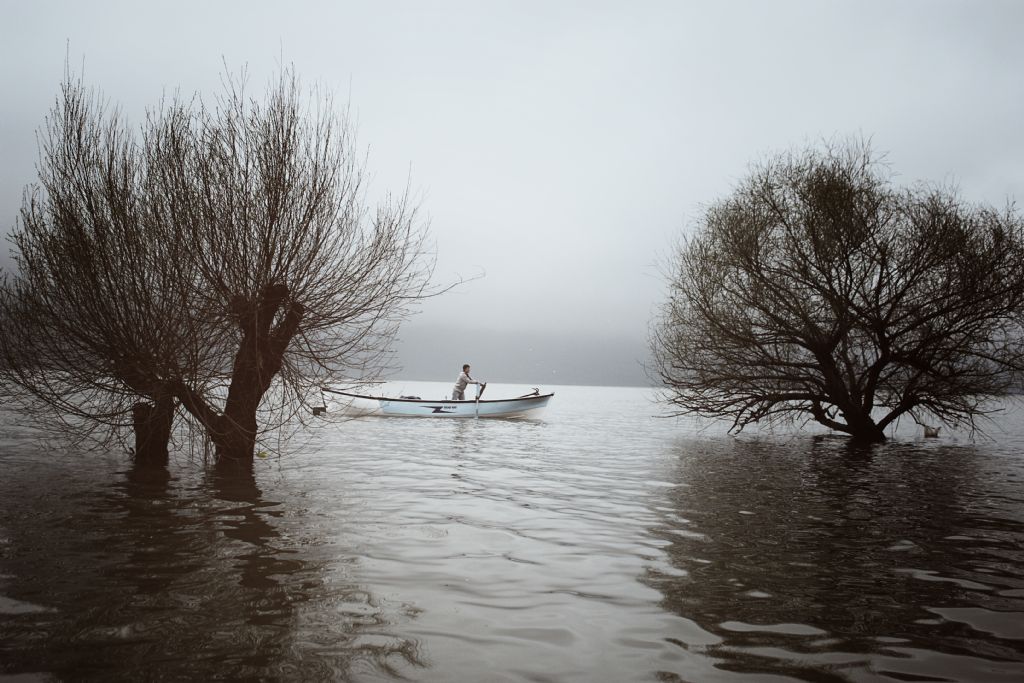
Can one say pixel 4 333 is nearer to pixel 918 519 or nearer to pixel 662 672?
pixel 662 672

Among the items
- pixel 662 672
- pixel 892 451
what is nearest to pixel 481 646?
pixel 662 672

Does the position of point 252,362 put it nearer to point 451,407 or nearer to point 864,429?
point 864,429

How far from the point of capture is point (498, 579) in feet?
19.8

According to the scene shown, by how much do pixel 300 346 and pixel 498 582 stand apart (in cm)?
801

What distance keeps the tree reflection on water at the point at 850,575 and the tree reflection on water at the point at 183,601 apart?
2460 millimetres

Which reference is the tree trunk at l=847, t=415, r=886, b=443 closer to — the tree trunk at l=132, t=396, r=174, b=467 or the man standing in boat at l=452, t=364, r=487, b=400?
the man standing in boat at l=452, t=364, r=487, b=400

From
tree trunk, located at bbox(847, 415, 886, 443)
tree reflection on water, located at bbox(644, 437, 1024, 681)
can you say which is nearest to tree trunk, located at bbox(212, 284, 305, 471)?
tree reflection on water, located at bbox(644, 437, 1024, 681)

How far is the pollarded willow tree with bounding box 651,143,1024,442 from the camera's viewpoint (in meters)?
20.0

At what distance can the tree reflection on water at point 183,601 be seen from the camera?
3.98m

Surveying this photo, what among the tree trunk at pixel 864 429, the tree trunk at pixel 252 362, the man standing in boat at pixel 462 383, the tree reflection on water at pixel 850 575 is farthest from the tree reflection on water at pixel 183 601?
the man standing in boat at pixel 462 383

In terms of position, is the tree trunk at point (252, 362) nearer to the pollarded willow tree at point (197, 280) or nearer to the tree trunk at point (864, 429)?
the pollarded willow tree at point (197, 280)

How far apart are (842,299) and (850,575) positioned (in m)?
16.4

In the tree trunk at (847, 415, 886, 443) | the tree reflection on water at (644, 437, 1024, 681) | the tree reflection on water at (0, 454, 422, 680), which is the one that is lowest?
the tree reflection on water at (644, 437, 1024, 681)

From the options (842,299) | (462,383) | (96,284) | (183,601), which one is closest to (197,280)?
(96,284)
